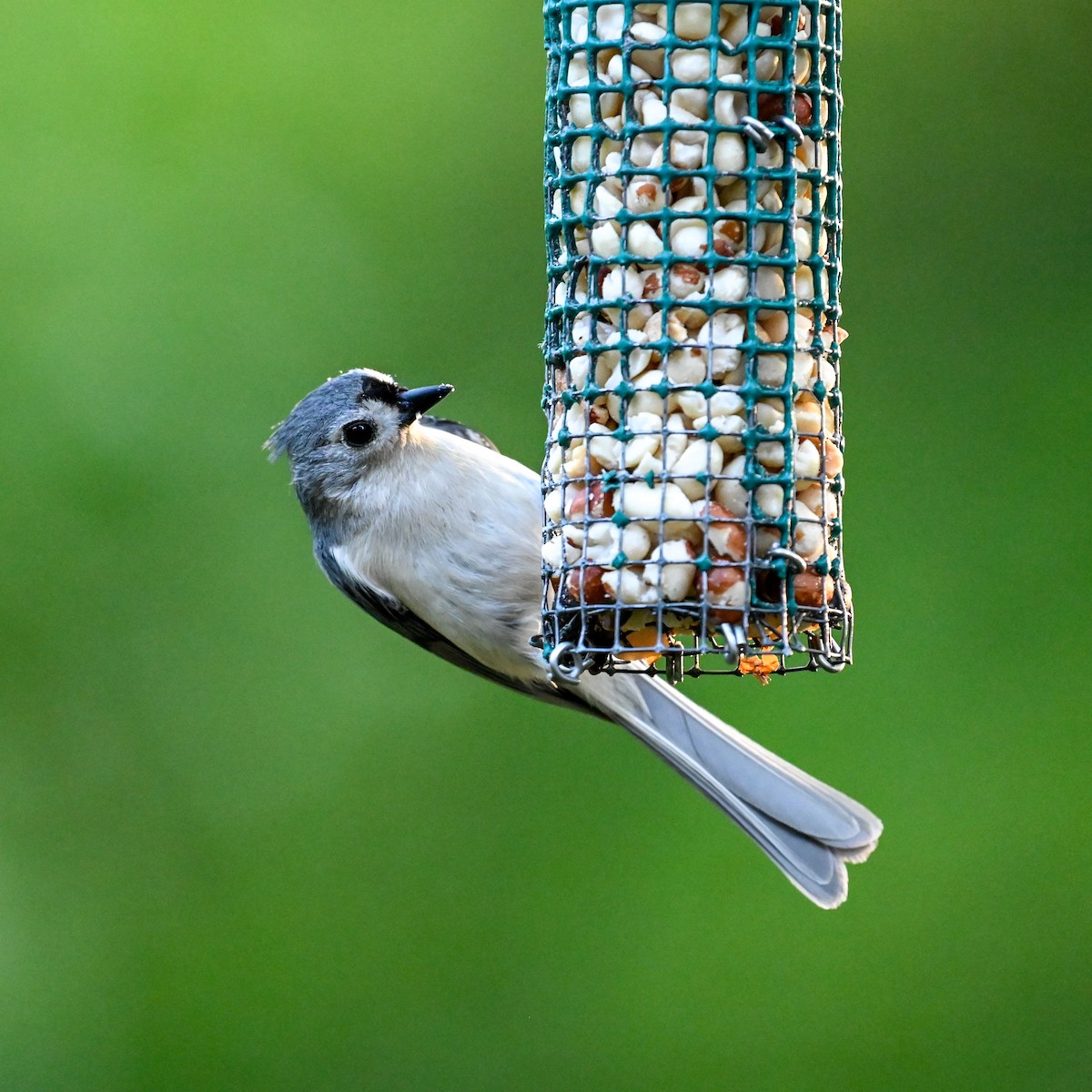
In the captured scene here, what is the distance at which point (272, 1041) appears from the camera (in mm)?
5684

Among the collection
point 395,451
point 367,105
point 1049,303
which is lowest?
point 395,451

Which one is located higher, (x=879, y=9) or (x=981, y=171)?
(x=879, y=9)

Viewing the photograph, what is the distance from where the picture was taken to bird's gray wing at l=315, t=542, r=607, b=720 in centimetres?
400

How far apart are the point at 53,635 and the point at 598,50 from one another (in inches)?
145

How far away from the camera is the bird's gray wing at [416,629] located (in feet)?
13.1

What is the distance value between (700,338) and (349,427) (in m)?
1.35

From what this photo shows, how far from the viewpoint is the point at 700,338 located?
112 inches

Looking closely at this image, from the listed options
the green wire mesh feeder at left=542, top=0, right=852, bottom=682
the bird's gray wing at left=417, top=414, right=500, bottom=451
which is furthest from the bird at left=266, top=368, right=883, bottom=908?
the green wire mesh feeder at left=542, top=0, right=852, bottom=682

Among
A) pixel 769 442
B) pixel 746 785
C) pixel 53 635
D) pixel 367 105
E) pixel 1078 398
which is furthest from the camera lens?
pixel 367 105

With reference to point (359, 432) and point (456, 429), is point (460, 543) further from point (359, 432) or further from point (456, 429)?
point (456, 429)

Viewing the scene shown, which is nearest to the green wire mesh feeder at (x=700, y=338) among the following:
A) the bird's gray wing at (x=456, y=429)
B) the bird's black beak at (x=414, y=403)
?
the bird's black beak at (x=414, y=403)

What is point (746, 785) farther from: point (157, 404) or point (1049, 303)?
point (157, 404)

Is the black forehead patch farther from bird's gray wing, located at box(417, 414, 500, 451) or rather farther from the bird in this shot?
bird's gray wing, located at box(417, 414, 500, 451)

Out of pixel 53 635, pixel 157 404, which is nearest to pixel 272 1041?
pixel 53 635
